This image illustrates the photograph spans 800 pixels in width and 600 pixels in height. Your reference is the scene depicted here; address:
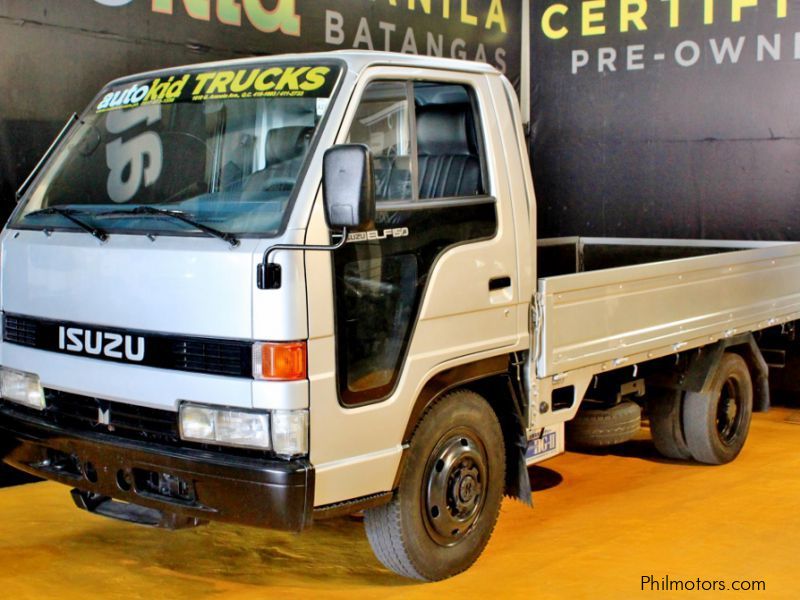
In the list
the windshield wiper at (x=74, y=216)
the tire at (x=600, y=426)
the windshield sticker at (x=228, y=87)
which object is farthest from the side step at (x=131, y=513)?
the tire at (x=600, y=426)

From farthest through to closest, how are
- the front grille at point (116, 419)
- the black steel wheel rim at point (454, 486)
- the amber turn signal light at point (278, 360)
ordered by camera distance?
the black steel wheel rim at point (454, 486), the front grille at point (116, 419), the amber turn signal light at point (278, 360)

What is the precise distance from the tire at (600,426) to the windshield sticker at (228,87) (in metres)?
2.52

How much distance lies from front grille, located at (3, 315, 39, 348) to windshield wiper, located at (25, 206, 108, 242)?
0.46 metres

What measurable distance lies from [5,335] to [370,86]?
6.35 ft

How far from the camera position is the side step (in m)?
4.27

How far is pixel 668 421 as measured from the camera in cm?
672

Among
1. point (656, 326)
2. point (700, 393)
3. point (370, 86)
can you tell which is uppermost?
point (370, 86)

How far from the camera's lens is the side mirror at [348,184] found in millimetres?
3762

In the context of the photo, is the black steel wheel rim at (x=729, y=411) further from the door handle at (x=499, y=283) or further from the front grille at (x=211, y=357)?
the front grille at (x=211, y=357)

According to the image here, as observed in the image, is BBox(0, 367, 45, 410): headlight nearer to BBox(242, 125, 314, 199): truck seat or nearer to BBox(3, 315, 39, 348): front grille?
BBox(3, 315, 39, 348): front grille

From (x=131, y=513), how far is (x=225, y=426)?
775 mm

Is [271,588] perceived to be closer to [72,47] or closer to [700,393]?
[700,393]

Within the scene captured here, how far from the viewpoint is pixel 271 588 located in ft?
15.1

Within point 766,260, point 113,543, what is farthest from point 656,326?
point 113,543
